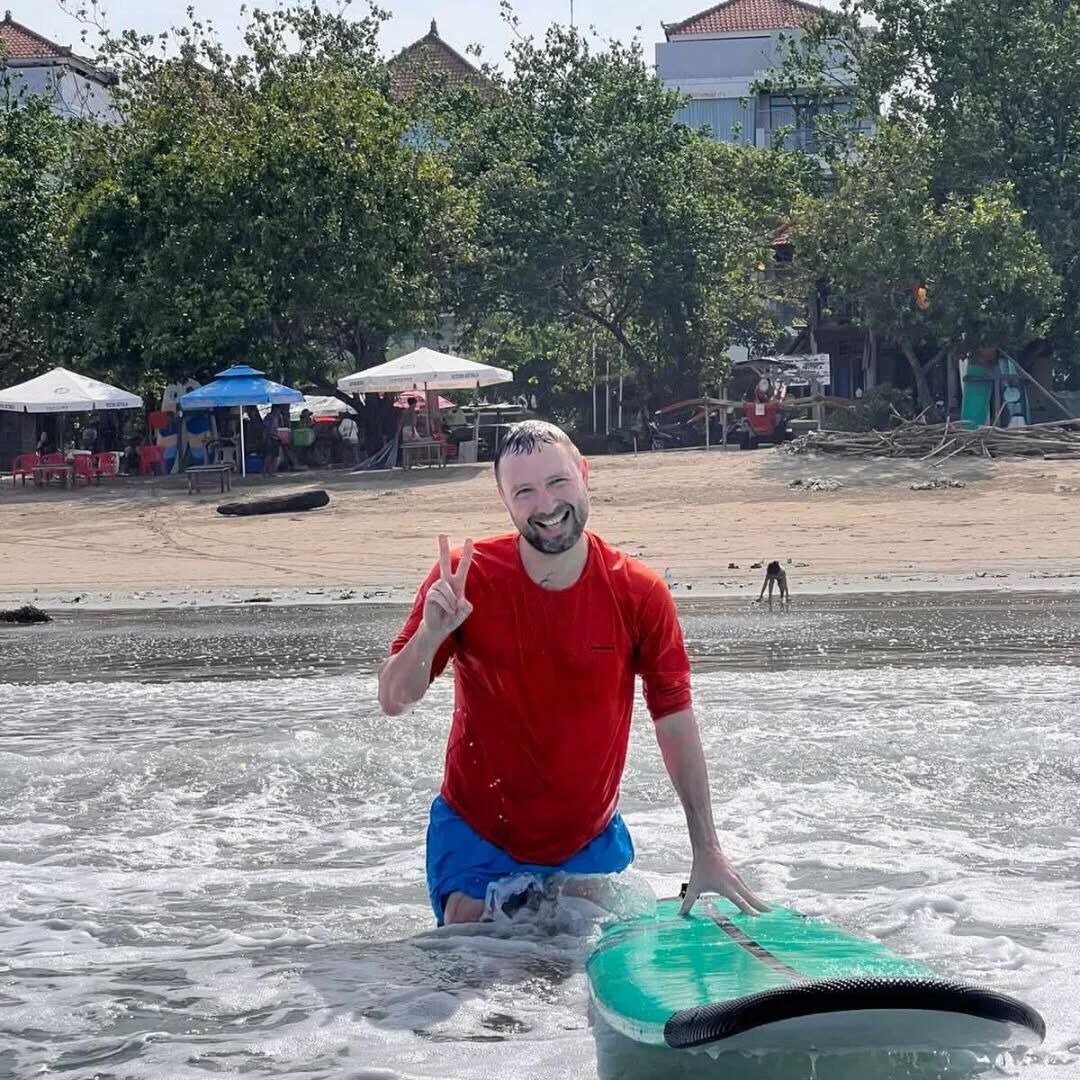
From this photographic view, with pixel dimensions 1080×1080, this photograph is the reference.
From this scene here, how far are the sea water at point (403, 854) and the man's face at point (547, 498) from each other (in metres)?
1.08

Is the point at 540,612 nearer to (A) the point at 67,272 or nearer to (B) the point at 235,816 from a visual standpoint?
(B) the point at 235,816

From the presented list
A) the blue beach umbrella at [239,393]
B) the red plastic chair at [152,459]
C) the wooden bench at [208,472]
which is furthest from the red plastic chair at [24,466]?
the wooden bench at [208,472]

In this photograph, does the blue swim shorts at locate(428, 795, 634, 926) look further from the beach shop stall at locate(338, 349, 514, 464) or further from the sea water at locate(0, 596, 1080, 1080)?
the beach shop stall at locate(338, 349, 514, 464)

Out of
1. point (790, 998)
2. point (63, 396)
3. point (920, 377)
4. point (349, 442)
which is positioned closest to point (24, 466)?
point (63, 396)

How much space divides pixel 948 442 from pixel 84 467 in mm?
15192

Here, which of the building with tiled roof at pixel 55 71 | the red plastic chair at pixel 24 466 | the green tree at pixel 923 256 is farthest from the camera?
the building with tiled roof at pixel 55 71

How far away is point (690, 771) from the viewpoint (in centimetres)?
435

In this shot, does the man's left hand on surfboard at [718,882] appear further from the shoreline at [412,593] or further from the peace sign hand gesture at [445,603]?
the shoreline at [412,593]

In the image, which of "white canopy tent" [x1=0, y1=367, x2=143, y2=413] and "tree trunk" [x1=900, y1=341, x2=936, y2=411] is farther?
"tree trunk" [x1=900, y1=341, x2=936, y2=411]

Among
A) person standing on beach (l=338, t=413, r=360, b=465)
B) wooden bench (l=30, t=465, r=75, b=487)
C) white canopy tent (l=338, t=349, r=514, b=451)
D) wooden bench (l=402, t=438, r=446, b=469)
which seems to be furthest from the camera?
person standing on beach (l=338, t=413, r=360, b=465)

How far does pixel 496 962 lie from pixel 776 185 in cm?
4075

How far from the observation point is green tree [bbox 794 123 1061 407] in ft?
98.0

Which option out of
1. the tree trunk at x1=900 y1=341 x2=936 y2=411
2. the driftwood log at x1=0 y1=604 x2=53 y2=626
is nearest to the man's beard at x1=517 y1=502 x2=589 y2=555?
the driftwood log at x1=0 y1=604 x2=53 y2=626

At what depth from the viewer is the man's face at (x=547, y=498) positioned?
421cm
